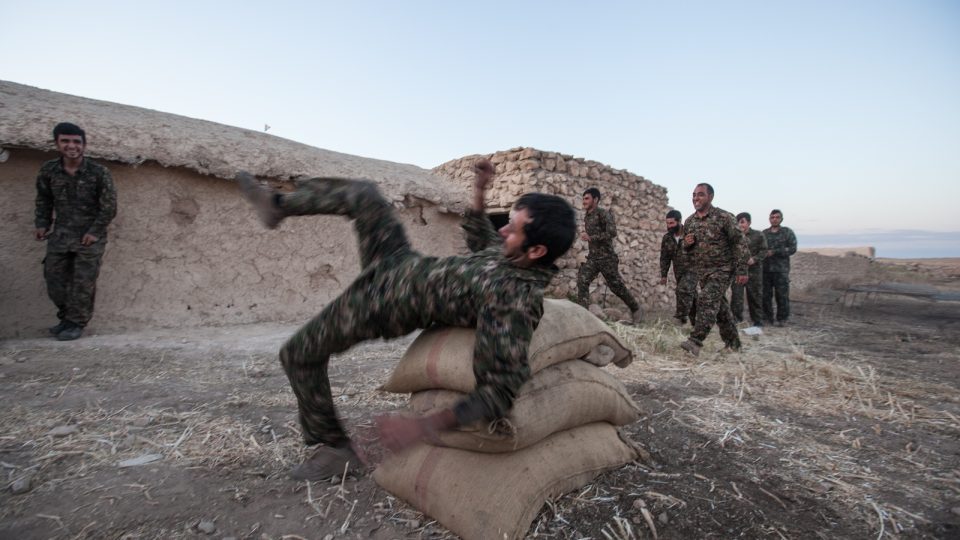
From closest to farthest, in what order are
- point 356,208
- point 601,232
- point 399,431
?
point 399,431
point 356,208
point 601,232

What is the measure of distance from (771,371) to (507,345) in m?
4.04

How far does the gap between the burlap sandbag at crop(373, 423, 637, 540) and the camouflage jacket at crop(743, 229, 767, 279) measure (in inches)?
293

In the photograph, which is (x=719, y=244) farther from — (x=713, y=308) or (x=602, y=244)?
(x=602, y=244)

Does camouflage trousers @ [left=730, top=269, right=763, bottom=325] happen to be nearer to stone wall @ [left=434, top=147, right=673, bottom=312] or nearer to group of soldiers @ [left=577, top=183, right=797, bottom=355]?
group of soldiers @ [left=577, top=183, right=797, bottom=355]

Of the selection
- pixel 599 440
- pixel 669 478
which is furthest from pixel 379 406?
pixel 669 478

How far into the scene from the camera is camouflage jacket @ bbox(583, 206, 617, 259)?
7.29 meters

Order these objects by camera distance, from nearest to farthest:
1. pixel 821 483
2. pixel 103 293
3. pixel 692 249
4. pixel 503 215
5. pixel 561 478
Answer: pixel 561 478
pixel 821 483
pixel 103 293
pixel 692 249
pixel 503 215

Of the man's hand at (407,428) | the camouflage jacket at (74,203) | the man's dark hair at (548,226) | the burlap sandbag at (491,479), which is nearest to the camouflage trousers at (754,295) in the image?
the burlap sandbag at (491,479)

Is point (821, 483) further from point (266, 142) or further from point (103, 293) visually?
point (266, 142)

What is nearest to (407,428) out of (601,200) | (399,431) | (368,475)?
(399,431)

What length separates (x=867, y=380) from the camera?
4.14 m

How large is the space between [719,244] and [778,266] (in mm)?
4533

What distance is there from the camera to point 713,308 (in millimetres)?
5152

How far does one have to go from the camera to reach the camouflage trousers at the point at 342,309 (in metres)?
1.94
